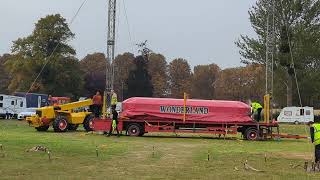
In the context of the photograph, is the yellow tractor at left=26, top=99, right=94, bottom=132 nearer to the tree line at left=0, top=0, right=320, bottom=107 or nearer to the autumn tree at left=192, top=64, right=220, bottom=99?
the tree line at left=0, top=0, right=320, bottom=107

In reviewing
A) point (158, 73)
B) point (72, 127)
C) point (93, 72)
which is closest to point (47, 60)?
point (93, 72)

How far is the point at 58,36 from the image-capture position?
89125mm

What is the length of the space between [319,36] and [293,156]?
153ft

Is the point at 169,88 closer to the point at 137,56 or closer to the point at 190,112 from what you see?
the point at 137,56

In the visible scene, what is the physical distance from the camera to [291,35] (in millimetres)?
65125

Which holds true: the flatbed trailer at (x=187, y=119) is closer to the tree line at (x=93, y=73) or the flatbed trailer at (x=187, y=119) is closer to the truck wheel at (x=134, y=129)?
the truck wheel at (x=134, y=129)

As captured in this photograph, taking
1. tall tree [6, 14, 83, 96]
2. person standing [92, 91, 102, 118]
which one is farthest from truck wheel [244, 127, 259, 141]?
tall tree [6, 14, 83, 96]

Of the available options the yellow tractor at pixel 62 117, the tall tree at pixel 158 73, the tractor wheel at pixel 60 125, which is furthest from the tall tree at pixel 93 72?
the tractor wheel at pixel 60 125

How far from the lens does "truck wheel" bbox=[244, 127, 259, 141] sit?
30312 mm

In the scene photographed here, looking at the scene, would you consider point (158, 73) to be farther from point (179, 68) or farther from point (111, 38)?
point (111, 38)

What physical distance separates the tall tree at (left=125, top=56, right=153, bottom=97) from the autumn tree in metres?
24.5

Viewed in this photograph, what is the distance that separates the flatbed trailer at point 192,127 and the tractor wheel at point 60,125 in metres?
3.40

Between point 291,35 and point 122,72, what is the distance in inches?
2103

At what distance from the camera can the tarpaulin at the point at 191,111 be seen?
30.9 m
